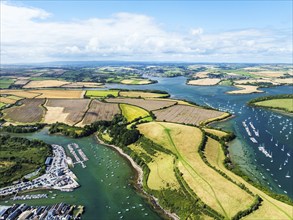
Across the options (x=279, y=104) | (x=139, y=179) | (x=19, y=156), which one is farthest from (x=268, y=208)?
(x=279, y=104)

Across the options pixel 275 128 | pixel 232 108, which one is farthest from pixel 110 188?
pixel 232 108

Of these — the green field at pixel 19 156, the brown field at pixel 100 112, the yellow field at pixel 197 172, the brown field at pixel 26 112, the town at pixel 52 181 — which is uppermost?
the yellow field at pixel 197 172

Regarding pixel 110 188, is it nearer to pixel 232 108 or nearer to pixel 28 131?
pixel 28 131

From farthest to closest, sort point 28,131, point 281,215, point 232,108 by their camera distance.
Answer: point 232,108, point 28,131, point 281,215

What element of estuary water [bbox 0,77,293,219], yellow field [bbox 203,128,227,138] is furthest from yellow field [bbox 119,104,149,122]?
yellow field [bbox 203,128,227,138]

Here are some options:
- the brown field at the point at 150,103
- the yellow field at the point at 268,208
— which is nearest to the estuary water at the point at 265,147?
the yellow field at the point at 268,208

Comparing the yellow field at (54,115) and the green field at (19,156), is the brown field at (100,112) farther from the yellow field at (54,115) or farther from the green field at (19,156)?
the green field at (19,156)

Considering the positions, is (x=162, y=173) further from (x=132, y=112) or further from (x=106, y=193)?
(x=132, y=112)
